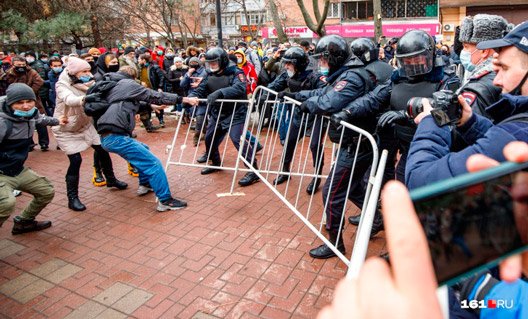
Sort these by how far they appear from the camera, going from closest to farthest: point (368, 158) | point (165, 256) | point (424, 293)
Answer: point (424, 293)
point (368, 158)
point (165, 256)

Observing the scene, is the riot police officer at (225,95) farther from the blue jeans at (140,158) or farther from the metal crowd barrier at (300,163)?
the blue jeans at (140,158)

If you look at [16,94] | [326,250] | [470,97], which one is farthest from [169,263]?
[470,97]

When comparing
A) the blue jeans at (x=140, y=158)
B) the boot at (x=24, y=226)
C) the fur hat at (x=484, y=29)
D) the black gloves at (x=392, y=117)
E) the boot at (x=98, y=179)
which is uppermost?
the fur hat at (x=484, y=29)

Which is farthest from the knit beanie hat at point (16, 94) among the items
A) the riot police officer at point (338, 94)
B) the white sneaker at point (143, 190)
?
the riot police officer at point (338, 94)

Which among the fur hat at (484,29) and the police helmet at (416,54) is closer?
the police helmet at (416,54)

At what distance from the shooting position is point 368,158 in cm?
376

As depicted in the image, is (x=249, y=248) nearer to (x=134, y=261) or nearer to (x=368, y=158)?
(x=134, y=261)

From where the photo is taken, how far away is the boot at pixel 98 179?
6.34 metres

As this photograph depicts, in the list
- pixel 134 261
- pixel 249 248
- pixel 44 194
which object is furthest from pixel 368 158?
pixel 44 194

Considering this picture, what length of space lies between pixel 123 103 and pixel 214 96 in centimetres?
139

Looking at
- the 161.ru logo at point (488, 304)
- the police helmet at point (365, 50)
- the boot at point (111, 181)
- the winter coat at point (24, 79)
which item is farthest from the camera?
the winter coat at point (24, 79)

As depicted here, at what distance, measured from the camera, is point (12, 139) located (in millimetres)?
4215

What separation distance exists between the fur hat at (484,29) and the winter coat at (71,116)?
496 centimetres

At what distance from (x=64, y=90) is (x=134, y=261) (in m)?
2.96
